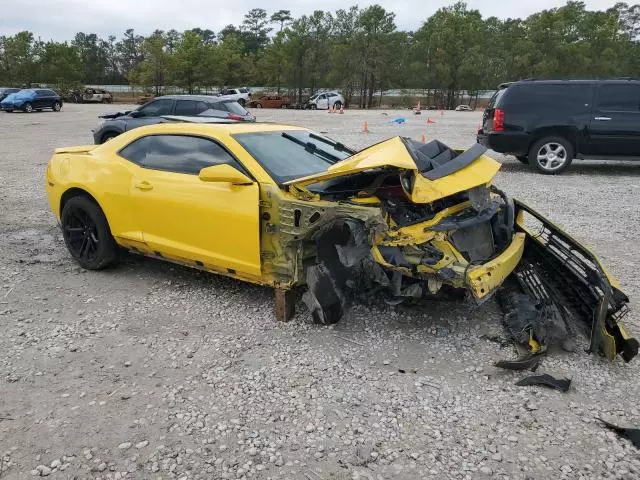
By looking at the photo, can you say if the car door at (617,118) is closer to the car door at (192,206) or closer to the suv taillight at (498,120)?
the suv taillight at (498,120)

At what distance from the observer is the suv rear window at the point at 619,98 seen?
10.1 metres

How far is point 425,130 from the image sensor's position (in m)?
22.0

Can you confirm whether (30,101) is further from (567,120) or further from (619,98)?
(619,98)

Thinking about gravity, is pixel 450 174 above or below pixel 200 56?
below

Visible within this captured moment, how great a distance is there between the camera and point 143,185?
457 cm

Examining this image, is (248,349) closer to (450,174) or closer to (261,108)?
(450,174)

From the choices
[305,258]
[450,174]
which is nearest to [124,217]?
[305,258]

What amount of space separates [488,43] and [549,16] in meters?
6.76

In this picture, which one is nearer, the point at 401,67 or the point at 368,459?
the point at 368,459

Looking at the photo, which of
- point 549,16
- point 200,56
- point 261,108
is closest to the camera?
point 261,108

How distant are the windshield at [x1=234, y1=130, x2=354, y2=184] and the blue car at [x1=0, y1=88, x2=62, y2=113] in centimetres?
3261

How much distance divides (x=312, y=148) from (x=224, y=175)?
1209mm

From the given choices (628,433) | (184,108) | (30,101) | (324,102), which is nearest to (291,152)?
(628,433)

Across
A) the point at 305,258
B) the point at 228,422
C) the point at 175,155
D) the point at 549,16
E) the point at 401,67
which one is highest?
the point at 549,16
